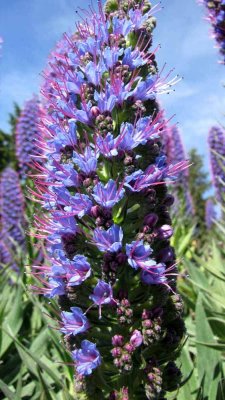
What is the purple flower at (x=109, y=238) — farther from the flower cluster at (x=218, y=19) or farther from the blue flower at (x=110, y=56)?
the flower cluster at (x=218, y=19)

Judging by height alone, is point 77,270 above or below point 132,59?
below

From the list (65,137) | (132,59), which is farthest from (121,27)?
(65,137)

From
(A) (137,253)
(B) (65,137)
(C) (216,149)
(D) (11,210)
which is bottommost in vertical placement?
(A) (137,253)

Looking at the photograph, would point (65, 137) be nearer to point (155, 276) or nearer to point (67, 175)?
point (67, 175)

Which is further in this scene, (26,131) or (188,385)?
(26,131)

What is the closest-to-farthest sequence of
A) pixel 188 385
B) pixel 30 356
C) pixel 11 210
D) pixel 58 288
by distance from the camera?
pixel 58 288, pixel 188 385, pixel 30 356, pixel 11 210

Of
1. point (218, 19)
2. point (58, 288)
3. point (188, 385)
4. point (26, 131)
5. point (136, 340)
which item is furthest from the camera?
point (26, 131)

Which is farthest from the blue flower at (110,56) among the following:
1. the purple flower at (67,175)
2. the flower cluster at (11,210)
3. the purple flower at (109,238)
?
the flower cluster at (11,210)
